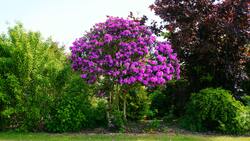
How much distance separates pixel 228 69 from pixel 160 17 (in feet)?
9.40

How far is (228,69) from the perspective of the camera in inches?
613

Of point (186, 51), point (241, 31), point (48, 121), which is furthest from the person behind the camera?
point (186, 51)

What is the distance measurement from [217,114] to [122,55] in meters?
3.42

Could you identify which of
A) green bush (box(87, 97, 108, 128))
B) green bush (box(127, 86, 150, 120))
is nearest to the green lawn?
green bush (box(87, 97, 108, 128))

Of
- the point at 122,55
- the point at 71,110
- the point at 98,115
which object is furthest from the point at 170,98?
the point at 71,110

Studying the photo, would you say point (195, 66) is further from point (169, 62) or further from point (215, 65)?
point (169, 62)

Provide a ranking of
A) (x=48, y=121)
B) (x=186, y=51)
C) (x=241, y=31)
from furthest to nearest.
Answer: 1. (x=186, y=51)
2. (x=241, y=31)
3. (x=48, y=121)

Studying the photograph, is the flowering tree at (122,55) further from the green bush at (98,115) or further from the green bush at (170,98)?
the green bush at (170,98)

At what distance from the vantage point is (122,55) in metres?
13.4

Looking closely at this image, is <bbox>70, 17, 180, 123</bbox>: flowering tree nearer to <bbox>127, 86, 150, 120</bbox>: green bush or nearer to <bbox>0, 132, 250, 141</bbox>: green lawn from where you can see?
<bbox>0, 132, 250, 141</bbox>: green lawn

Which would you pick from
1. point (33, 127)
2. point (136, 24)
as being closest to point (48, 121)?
point (33, 127)

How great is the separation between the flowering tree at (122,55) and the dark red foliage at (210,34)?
57.8 inches

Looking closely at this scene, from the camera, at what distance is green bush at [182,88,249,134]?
13914 millimetres

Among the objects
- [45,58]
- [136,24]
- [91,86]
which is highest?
[136,24]
